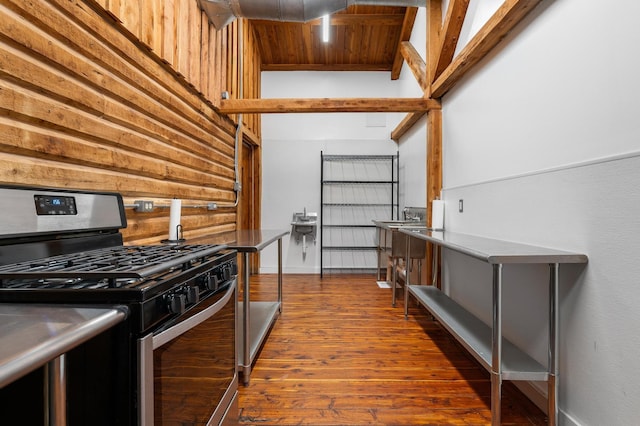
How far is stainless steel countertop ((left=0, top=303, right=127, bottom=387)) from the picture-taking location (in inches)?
17.0

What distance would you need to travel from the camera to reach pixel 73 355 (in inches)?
28.2

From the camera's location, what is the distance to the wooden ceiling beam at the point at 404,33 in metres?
4.39

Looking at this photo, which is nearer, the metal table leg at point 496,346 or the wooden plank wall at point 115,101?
the wooden plank wall at point 115,101

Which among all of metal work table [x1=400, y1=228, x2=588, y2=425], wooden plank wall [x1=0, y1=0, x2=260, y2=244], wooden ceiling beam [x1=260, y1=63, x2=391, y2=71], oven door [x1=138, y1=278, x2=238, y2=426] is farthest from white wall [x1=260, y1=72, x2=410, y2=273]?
oven door [x1=138, y1=278, x2=238, y2=426]

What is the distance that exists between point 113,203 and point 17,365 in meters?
1.26

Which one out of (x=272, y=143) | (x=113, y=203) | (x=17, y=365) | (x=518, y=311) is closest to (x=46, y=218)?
(x=113, y=203)

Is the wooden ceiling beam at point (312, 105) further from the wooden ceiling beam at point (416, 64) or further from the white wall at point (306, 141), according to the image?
the white wall at point (306, 141)

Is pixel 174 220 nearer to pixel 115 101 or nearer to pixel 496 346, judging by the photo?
pixel 115 101

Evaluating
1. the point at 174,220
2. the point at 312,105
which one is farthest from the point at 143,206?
the point at 312,105

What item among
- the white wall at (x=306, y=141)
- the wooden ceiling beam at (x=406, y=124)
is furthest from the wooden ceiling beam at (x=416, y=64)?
the white wall at (x=306, y=141)

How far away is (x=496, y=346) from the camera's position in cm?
148

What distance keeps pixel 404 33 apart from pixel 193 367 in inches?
196

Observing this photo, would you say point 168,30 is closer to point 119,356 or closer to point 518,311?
point 119,356

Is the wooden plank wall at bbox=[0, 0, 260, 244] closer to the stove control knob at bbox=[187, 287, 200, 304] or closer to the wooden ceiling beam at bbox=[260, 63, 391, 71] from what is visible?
the stove control knob at bbox=[187, 287, 200, 304]
